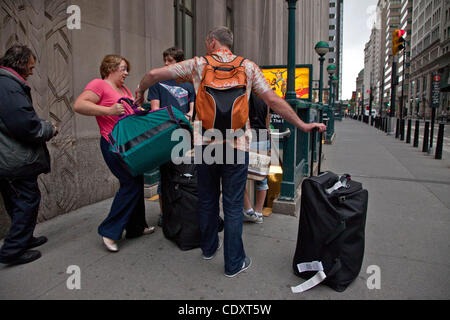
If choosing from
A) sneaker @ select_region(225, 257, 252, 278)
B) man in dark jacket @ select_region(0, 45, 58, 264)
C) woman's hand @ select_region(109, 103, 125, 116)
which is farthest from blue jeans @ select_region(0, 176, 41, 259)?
sneaker @ select_region(225, 257, 252, 278)

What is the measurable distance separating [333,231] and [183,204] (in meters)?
1.54

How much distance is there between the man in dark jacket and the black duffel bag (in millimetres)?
2441

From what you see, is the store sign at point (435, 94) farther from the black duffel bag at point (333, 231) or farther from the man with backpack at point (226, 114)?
the man with backpack at point (226, 114)

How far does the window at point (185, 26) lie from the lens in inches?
316

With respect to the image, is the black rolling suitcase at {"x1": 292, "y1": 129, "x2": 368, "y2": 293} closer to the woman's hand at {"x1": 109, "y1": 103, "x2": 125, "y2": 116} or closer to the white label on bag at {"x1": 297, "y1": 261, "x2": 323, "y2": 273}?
the white label on bag at {"x1": 297, "y1": 261, "x2": 323, "y2": 273}

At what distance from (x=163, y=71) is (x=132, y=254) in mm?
1834

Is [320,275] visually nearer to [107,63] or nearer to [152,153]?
[152,153]

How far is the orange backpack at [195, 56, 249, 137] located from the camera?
254 cm

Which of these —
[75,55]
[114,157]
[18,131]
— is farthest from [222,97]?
[75,55]

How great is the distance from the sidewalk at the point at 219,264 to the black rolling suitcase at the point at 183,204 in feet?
0.49

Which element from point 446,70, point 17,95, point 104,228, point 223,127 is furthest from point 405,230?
point 446,70

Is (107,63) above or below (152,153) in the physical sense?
above

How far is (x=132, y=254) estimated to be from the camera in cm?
334
